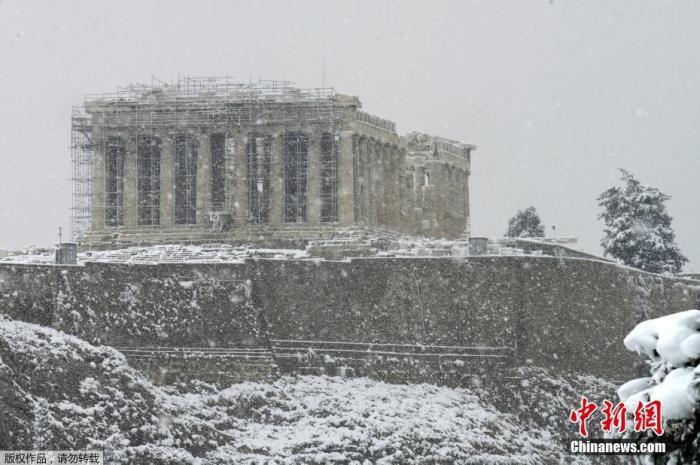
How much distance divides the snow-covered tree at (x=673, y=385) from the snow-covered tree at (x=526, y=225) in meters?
68.3

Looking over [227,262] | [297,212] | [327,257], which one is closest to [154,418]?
[227,262]

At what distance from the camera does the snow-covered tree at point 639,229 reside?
206 feet

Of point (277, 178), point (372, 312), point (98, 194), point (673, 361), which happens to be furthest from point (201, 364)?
point (673, 361)

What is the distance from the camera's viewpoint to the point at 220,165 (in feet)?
174

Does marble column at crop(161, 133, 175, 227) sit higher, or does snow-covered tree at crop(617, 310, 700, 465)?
marble column at crop(161, 133, 175, 227)

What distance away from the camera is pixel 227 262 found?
4000cm

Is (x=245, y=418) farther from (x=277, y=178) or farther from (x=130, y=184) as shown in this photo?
(x=130, y=184)

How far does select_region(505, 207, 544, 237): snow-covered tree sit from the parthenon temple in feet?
79.1

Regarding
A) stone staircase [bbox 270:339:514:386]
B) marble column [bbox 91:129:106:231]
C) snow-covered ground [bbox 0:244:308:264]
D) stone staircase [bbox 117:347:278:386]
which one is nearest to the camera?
stone staircase [bbox 117:347:278:386]

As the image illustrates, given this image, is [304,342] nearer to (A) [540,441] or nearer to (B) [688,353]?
(A) [540,441]

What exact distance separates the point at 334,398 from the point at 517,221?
144 ft

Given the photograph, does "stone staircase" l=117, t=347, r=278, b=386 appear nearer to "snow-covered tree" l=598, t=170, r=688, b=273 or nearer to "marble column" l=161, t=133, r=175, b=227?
"marble column" l=161, t=133, r=175, b=227

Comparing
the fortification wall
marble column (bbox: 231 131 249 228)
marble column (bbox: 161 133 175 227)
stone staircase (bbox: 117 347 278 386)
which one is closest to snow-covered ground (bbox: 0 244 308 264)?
the fortification wall

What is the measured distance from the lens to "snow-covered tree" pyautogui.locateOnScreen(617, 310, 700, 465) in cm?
846
